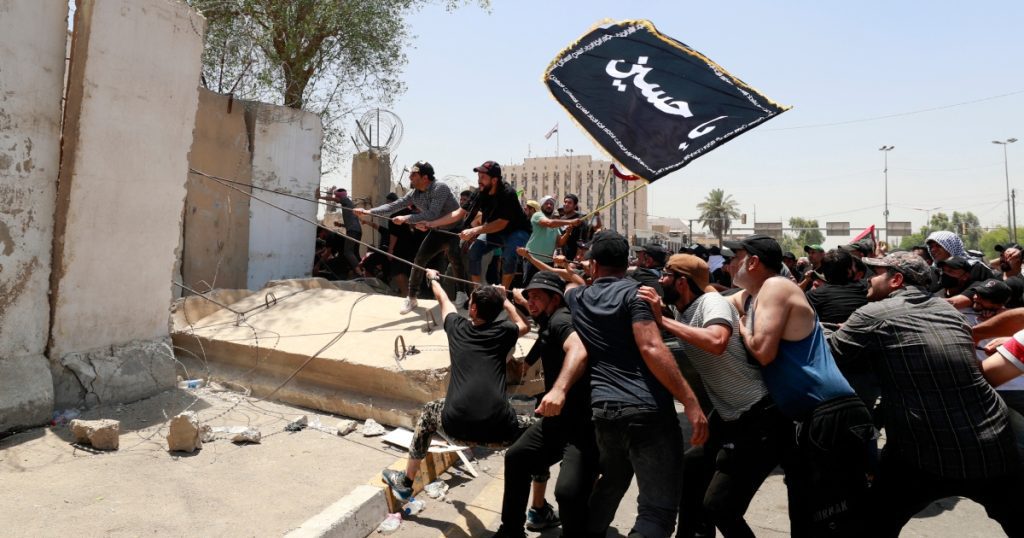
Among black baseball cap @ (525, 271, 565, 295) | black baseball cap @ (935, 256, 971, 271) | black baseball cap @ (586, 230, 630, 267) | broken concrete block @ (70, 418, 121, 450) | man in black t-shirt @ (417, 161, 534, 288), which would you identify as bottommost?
broken concrete block @ (70, 418, 121, 450)

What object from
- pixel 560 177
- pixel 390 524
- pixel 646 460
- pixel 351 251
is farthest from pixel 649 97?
pixel 560 177

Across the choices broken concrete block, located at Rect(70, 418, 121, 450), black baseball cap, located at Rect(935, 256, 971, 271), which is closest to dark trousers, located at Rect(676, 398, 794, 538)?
black baseball cap, located at Rect(935, 256, 971, 271)

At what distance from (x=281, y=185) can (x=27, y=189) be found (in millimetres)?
4708

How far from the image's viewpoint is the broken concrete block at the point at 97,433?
4145mm

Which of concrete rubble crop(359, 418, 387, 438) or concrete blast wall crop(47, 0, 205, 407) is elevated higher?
concrete blast wall crop(47, 0, 205, 407)

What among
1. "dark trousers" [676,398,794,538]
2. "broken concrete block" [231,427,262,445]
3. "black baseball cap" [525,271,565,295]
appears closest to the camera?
"dark trousers" [676,398,794,538]

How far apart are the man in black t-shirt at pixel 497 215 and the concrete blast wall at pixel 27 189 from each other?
3.13m

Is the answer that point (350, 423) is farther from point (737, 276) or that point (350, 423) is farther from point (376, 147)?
point (376, 147)

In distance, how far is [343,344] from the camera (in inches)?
226

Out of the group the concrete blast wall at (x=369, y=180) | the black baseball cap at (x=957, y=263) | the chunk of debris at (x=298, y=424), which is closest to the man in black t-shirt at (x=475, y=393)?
the chunk of debris at (x=298, y=424)

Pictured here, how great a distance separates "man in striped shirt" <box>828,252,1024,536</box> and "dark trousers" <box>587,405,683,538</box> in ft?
2.97

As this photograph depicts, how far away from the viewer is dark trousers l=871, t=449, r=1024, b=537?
8.89ft

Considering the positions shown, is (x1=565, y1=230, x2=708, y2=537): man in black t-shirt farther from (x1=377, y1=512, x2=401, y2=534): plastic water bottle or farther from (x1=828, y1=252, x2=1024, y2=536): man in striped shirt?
(x1=377, y1=512, x2=401, y2=534): plastic water bottle

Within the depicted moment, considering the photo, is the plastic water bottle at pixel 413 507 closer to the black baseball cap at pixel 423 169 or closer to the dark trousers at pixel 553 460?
the dark trousers at pixel 553 460
